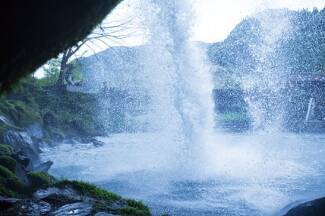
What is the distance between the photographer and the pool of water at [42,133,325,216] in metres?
7.59

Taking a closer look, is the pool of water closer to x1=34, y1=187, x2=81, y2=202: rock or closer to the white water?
the white water

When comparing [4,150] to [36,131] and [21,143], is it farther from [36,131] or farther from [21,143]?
[36,131]

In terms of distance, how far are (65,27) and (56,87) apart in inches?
886

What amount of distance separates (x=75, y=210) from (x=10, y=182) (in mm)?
1823

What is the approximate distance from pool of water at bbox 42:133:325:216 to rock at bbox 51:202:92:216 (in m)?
2.48

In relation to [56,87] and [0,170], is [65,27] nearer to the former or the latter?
[0,170]

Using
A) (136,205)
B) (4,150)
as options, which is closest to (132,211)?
(136,205)

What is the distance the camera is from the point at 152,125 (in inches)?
952

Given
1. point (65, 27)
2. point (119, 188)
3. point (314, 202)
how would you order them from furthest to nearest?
point (119, 188)
point (314, 202)
point (65, 27)

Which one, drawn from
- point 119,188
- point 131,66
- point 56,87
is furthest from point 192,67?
point 131,66

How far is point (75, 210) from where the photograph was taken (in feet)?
15.1

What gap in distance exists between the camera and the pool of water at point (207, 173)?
759cm

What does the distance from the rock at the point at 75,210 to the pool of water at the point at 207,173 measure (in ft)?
8.14

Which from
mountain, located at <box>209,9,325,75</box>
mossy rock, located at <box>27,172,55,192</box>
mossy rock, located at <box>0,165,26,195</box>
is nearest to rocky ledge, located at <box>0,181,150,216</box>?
mossy rock, located at <box>0,165,26,195</box>
